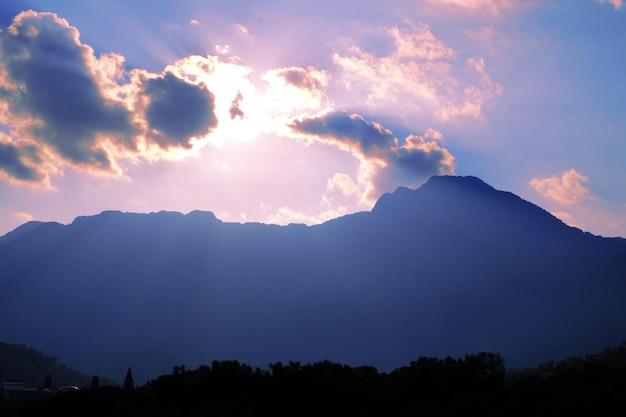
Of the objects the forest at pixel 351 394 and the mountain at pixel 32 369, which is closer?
the forest at pixel 351 394

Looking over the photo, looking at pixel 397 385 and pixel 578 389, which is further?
pixel 397 385

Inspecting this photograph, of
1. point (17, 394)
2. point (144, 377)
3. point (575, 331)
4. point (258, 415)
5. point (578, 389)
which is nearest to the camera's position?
point (578, 389)

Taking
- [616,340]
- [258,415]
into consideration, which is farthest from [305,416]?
[616,340]

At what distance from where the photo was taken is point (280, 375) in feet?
138

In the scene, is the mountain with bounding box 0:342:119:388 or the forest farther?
the mountain with bounding box 0:342:119:388

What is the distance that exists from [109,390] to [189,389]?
5.65 m

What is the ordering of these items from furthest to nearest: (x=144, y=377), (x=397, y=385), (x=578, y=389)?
(x=144, y=377)
(x=397, y=385)
(x=578, y=389)

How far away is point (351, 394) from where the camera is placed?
3938 cm

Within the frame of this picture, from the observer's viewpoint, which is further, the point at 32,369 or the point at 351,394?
the point at 32,369

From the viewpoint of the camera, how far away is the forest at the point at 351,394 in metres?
34.5

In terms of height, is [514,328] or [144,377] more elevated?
[514,328]

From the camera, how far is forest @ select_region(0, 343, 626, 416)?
3453 cm

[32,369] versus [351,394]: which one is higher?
[351,394]

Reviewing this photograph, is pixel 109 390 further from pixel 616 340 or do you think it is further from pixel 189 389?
pixel 616 340
